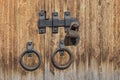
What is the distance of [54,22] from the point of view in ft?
11.5

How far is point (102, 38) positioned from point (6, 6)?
2.77 ft

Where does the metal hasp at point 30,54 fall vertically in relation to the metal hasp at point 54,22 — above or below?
below

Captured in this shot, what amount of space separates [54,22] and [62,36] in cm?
13

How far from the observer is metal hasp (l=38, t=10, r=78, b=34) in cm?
349

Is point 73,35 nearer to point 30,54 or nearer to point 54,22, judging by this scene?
point 54,22

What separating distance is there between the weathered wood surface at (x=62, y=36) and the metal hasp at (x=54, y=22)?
3 cm

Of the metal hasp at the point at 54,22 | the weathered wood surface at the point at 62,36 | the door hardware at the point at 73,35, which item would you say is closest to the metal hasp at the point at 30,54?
the weathered wood surface at the point at 62,36

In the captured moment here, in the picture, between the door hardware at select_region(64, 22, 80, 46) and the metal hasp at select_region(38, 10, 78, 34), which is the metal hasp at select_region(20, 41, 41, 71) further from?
the door hardware at select_region(64, 22, 80, 46)

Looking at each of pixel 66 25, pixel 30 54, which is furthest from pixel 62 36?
pixel 30 54

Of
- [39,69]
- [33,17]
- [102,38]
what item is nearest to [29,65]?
[39,69]

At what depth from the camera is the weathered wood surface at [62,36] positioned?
3461mm

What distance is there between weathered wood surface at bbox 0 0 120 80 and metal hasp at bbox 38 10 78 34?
34 millimetres

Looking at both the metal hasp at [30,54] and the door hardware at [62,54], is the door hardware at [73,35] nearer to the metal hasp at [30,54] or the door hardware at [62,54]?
the door hardware at [62,54]

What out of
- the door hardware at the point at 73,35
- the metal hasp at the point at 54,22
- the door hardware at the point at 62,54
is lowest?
the door hardware at the point at 62,54
